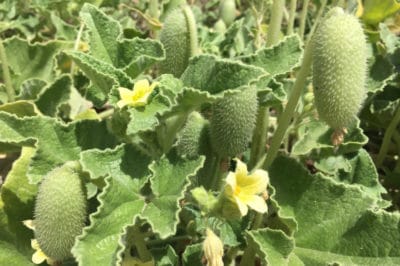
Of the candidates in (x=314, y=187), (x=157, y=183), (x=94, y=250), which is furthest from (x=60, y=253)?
(x=314, y=187)

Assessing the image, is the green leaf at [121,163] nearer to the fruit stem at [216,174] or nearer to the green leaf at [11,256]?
the fruit stem at [216,174]

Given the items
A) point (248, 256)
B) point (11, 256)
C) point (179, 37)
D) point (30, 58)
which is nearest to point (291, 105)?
point (179, 37)

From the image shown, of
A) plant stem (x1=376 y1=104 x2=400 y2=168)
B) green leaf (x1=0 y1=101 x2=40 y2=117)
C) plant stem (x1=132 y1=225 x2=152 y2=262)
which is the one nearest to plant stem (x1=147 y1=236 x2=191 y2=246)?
plant stem (x1=132 y1=225 x2=152 y2=262)

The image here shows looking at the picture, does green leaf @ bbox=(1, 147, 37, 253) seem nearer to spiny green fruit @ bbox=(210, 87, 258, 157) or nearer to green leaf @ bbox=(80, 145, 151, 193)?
green leaf @ bbox=(80, 145, 151, 193)

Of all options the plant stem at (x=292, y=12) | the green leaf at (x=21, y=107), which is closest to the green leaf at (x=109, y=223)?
the green leaf at (x=21, y=107)

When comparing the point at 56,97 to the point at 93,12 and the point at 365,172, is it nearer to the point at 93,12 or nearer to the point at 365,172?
the point at 93,12
